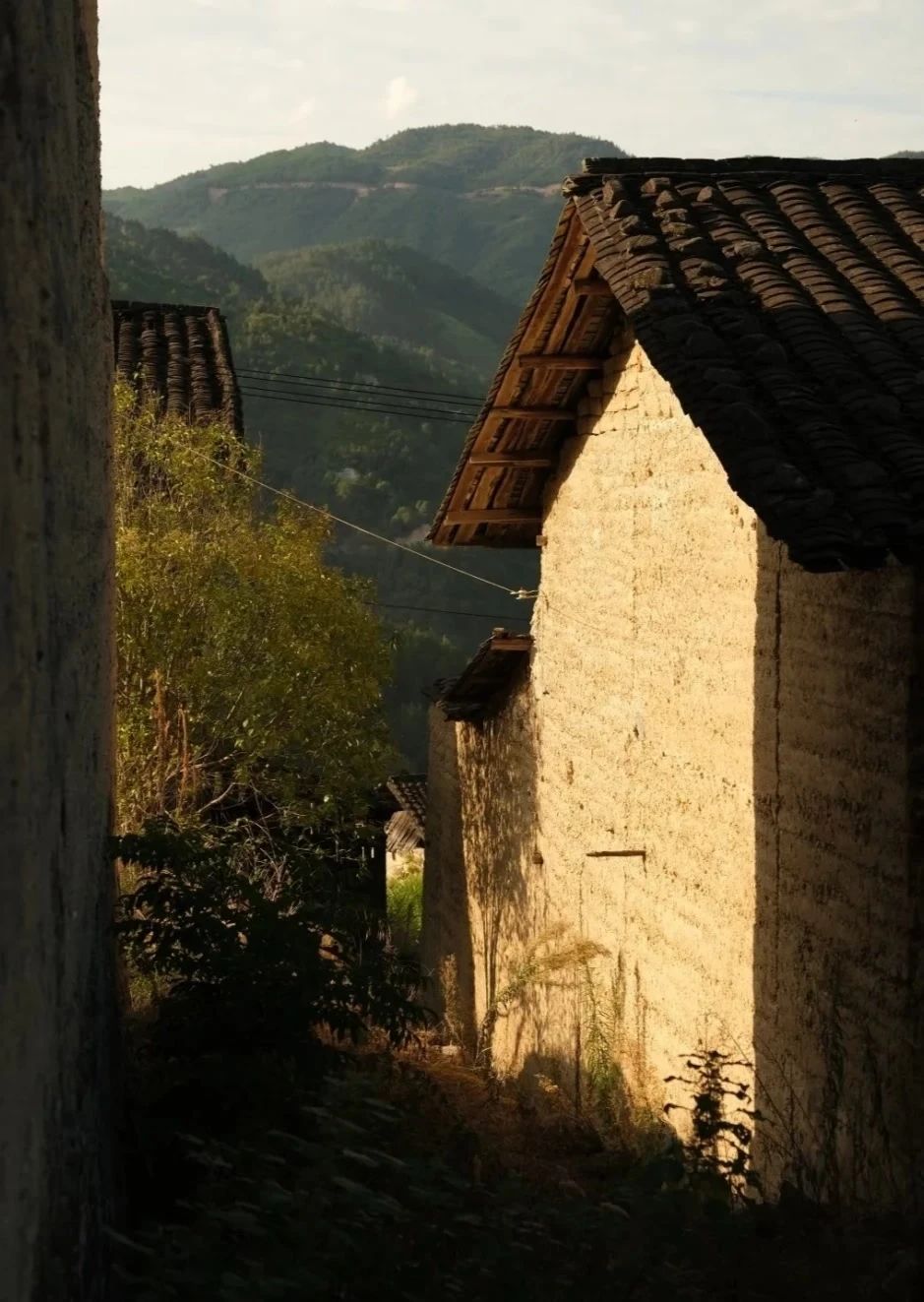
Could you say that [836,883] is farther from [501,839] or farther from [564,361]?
[501,839]

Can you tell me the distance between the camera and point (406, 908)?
24203 mm

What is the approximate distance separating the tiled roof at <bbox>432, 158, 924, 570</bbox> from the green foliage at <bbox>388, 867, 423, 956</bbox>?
1043 centimetres

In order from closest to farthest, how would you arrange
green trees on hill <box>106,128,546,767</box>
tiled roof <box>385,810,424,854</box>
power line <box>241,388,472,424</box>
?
power line <box>241,388,472,424</box>
tiled roof <box>385,810,424,854</box>
green trees on hill <box>106,128,546,767</box>

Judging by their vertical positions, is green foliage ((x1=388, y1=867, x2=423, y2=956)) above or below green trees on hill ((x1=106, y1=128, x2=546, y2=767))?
below

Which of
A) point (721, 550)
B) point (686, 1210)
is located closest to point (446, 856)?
point (721, 550)

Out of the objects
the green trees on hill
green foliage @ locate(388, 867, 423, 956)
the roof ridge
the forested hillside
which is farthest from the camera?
the green trees on hill

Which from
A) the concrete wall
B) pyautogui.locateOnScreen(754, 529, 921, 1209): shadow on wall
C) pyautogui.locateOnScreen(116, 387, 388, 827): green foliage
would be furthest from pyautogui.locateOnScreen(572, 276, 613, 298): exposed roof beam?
pyautogui.locateOnScreen(116, 387, 388, 827): green foliage

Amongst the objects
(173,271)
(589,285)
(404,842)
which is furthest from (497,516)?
(173,271)

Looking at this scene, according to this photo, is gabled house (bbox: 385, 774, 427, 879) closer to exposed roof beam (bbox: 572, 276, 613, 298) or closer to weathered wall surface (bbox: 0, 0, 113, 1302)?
exposed roof beam (bbox: 572, 276, 613, 298)

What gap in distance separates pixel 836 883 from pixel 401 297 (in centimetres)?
7632

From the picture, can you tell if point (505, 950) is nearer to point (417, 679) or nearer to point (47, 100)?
point (47, 100)

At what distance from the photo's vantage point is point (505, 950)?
1217cm

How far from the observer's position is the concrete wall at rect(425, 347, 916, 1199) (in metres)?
6.07

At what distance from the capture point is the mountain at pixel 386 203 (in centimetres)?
11075
